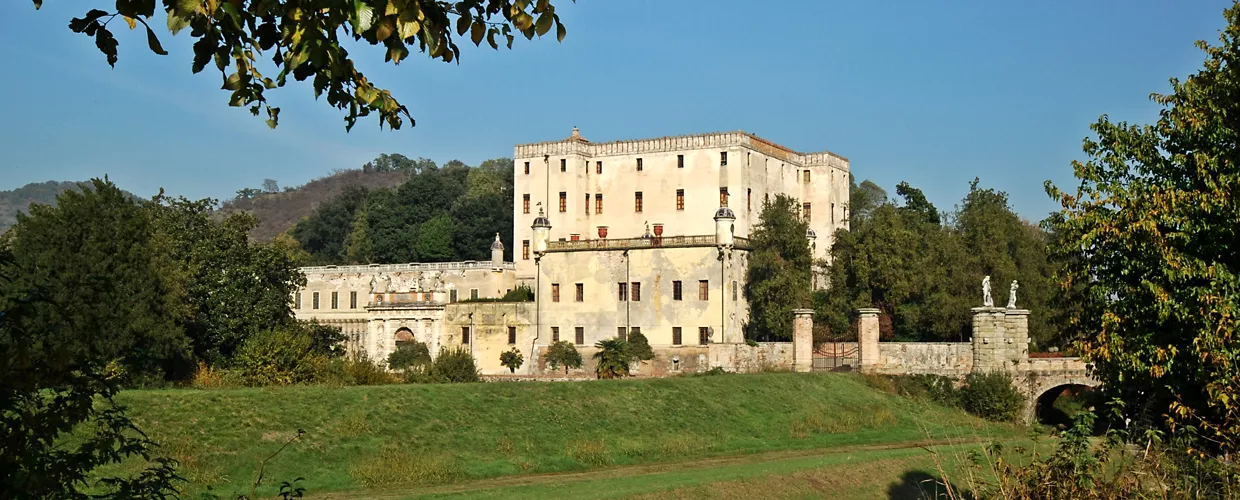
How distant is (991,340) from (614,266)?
18645mm

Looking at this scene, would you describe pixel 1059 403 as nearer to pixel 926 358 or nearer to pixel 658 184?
pixel 926 358

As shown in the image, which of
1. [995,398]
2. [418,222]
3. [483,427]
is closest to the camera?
[483,427]

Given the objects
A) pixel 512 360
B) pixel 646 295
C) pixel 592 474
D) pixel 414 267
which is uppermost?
pixel 414 267

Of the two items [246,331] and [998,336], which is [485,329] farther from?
[998,336]

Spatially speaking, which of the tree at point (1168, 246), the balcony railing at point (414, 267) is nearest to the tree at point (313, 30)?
the tree at point (1168, 246)

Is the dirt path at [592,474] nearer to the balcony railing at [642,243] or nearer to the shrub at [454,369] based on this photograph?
the shrub at [454,369]

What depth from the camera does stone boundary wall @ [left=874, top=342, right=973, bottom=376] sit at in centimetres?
4556

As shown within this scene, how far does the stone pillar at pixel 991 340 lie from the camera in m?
44.5

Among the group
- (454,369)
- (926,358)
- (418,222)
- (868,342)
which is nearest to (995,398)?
(926,358)

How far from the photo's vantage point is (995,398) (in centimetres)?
4309

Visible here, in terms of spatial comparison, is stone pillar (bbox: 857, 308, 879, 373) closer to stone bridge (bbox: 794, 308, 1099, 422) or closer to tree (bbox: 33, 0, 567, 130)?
stone bridge (bbox: 794, 308, 1099, 422)

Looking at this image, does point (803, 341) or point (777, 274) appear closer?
point (803, 341)

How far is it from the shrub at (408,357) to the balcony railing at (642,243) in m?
7.68

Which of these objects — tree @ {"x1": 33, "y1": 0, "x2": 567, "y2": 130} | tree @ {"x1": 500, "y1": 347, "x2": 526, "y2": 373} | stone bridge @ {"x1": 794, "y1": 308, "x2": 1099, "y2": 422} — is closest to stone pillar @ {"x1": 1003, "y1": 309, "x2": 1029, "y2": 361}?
stone bridge @ {"x1": 794, "y1": 308, "x2": 1099, "y2": 422}
